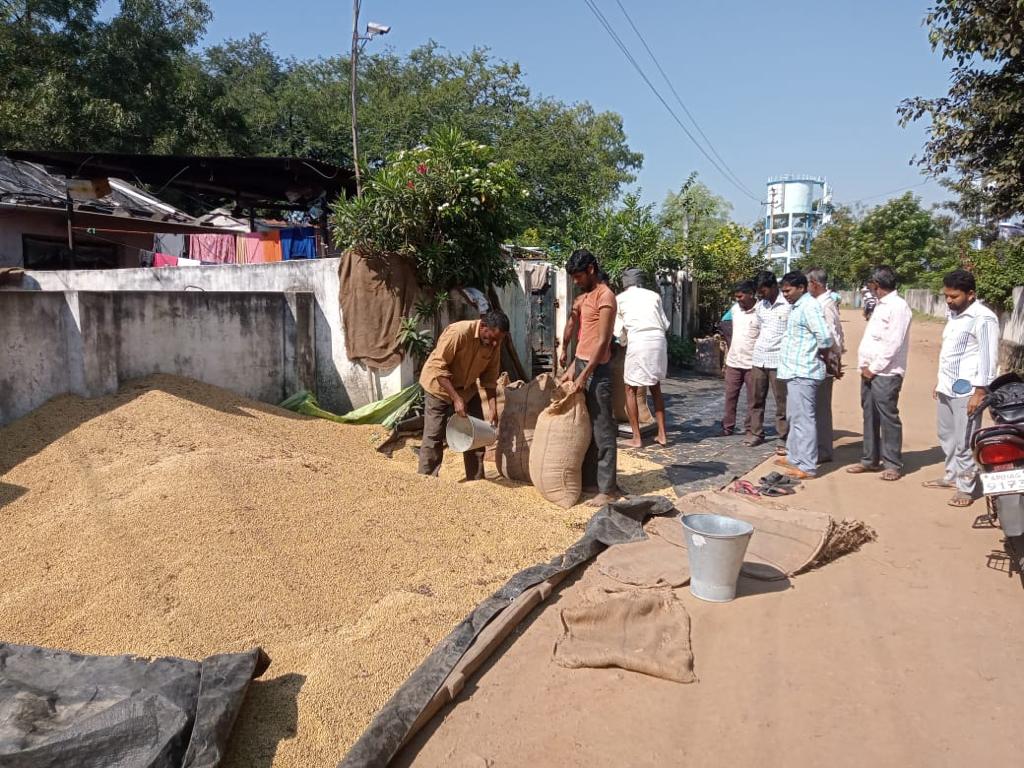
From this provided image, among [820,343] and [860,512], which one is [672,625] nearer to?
[860,512]

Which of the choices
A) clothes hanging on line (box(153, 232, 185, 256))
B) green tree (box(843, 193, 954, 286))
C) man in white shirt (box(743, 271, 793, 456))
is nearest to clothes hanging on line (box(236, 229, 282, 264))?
clothes hanging on line (box(153, 232, 185, 256))

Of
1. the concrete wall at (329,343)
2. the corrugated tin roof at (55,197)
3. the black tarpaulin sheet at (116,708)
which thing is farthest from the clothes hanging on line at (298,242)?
the black tarpaulin sheet at (116,708)

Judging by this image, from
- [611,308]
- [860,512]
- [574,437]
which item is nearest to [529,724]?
[574,437]

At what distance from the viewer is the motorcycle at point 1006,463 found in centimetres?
337

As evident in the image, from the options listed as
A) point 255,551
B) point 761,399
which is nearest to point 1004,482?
point 761,399

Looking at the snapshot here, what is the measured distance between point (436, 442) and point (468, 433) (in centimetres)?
39

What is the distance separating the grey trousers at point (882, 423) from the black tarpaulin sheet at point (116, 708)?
481cm

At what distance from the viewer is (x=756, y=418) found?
22.1 feet

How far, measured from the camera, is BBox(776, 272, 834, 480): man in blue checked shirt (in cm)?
539

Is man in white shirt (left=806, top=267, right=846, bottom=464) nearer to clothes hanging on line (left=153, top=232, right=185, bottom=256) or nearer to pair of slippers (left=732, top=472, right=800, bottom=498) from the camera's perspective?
pair of slippers (left=732, top=472, right=800, bottom=498)

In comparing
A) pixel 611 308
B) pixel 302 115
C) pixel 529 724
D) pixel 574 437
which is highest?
pixel 302 115

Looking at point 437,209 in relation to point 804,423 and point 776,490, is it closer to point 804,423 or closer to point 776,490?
point 804,423

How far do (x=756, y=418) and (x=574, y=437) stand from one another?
281 centimetres

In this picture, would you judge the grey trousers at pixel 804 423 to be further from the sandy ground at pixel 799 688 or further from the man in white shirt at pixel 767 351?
the sandy ground at pixel 799 688
